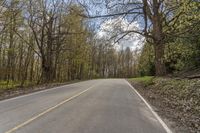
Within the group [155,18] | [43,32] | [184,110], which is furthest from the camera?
[43,32]

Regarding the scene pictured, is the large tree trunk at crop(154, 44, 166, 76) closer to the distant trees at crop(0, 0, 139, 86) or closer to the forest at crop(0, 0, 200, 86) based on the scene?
the forest at crop(0, 0, 200, 86)

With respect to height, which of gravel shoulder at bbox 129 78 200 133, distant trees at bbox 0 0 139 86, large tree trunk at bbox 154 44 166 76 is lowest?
gravel shoulder at bbox 129 78 200 133

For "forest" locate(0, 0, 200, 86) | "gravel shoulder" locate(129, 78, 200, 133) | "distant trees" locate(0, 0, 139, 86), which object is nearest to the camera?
"gravel shoulder" locate(129, 78, 200, 133)

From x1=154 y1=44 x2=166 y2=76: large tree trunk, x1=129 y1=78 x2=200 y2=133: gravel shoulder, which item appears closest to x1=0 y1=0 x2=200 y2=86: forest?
x1=154 y1=44 x2=166 y2=76: large tree trunk

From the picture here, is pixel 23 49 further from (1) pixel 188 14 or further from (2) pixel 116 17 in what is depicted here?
(1) pixel 188 14

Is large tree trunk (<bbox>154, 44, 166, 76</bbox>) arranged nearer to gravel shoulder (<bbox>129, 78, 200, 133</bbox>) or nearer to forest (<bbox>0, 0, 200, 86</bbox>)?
forest (<bbox>0, 0, 200, 86</bbox>)

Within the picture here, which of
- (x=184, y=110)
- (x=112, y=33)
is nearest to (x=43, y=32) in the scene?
(x=112, y=33)

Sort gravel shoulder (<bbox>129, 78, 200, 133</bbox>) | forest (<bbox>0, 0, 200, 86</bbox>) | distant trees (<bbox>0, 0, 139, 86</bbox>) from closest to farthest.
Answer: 1. gravel shoulder (<bbox>129, 78, 200, 133</bbox>)
2. forest (<bbox>0, 0, 200, 86</bbox>)
3. distant trees (<bbox>0, 0, 139, 86</bbox>)

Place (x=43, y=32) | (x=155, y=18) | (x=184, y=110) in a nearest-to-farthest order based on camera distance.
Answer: (x=184, y=110), (x=155, y=18), (x=43, y=32)

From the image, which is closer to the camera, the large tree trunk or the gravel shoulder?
the gravel shoulder

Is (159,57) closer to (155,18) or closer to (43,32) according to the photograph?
(155,18)

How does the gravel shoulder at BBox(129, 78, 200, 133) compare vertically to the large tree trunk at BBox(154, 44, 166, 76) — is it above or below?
below

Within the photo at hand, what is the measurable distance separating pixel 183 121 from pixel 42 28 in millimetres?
30418

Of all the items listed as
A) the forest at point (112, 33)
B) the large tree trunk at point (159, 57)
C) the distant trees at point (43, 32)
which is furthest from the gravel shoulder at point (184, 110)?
the distant trees at point (43, 32)
